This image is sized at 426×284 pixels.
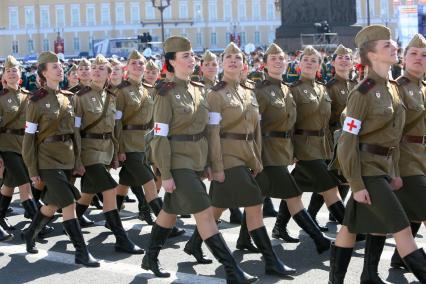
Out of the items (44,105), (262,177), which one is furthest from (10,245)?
(262,177)

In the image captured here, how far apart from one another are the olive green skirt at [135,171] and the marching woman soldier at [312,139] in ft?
5.04

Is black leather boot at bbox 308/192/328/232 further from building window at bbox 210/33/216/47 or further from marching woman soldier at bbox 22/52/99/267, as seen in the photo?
building window at bbox 210/33/216/47

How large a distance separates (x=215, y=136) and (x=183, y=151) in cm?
32

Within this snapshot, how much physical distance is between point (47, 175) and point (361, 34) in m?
3.06

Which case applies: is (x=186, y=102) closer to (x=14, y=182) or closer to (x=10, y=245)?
(x=10, y=245)

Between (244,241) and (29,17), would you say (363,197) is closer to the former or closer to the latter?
(244,241)

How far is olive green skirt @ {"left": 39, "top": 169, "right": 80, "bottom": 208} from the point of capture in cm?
726

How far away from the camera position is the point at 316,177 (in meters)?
7.75

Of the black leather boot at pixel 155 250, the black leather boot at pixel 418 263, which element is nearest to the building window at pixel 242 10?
the black leather boot at pixel 155 250

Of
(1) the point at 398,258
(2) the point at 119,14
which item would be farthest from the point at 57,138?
(2) the point at 119,14

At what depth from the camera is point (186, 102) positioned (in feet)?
21.0

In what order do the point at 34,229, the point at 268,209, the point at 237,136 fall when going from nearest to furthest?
the point at 237,136 < the point at 34,229 < the point at 268,209

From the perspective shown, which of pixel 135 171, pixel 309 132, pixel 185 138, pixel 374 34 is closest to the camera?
pixel 374 34

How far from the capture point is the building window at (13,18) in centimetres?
9912
